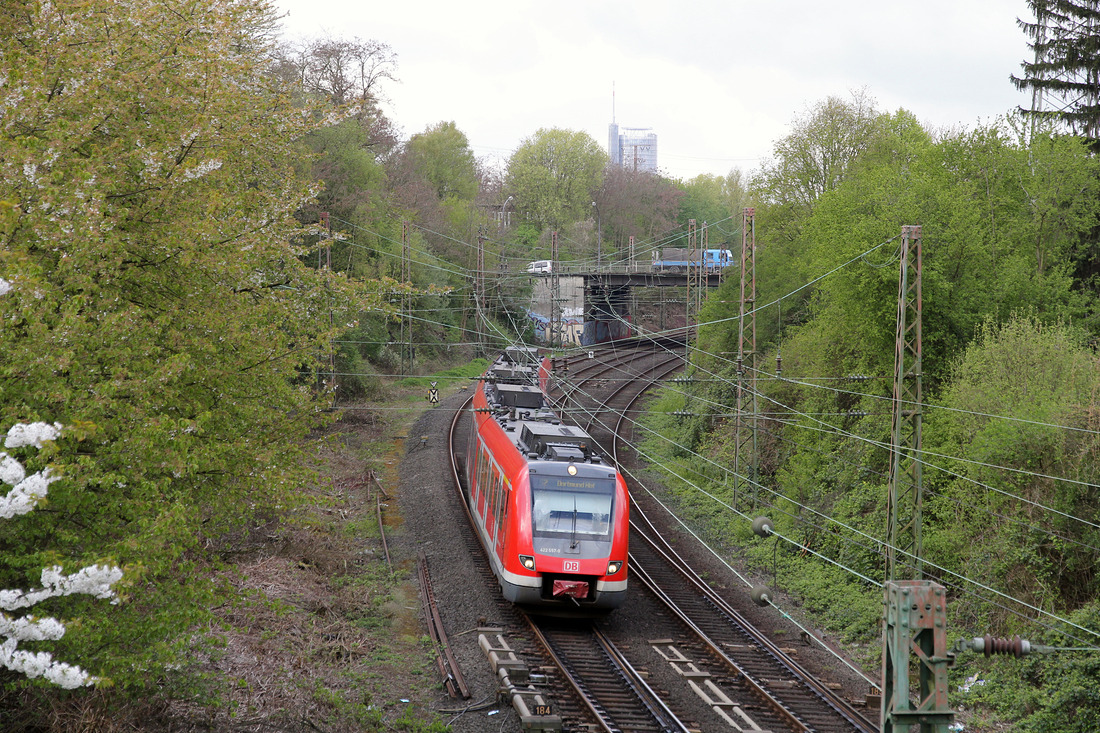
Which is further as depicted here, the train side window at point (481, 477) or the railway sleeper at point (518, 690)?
the train side window at point (481, 477)

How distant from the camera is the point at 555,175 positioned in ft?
254

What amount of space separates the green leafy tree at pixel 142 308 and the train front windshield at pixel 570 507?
489 centimetres

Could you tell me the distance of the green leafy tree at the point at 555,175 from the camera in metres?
76.4

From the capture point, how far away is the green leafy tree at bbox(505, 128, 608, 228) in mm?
76438

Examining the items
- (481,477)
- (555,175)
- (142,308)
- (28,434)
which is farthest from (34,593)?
(555,175)

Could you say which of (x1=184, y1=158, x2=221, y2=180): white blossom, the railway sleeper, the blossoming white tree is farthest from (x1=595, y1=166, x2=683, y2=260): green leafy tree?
the blossoming white tree

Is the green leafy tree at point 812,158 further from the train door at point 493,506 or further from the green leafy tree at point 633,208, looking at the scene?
the green leafy tree at point 633,208

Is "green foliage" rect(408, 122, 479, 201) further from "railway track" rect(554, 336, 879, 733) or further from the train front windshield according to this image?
the train front windshield

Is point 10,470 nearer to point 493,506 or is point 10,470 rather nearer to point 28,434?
point 28,434

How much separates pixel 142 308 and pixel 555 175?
69.7 metres

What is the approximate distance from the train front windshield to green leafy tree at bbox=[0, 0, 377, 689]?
193 inches

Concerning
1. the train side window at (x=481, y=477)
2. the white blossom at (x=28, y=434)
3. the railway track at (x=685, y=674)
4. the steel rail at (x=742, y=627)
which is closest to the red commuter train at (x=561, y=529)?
the railway track at (x=685, y=674)

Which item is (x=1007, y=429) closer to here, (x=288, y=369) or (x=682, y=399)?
(x=288, y=369)

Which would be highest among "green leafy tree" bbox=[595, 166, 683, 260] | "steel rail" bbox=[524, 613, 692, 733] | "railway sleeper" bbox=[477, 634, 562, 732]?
"green leafy tree" bbox=[595, 166, 683, 260]
